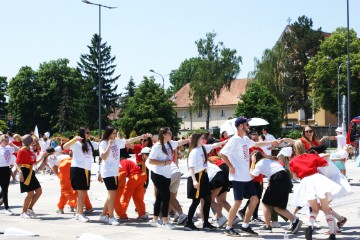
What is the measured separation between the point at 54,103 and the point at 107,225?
81345 millimetres

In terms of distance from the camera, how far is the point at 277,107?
59.2m

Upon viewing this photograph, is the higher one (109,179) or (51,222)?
(109,179)

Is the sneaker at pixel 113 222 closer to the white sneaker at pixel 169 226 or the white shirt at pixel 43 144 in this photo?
the white sneaker at pixel 169 226

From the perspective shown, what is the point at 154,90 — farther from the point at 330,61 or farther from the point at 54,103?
the point at 54,103

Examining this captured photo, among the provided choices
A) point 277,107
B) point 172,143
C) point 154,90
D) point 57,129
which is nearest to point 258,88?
point 277,107

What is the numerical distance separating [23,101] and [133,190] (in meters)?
Answer: 79.7

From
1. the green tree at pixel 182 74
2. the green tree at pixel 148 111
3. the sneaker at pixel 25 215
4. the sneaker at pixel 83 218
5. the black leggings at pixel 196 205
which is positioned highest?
the green tree at pixel 182 74

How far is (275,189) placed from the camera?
33.0 ft

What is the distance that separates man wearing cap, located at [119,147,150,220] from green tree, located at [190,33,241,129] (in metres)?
61.6

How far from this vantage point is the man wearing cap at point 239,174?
9.92 metres

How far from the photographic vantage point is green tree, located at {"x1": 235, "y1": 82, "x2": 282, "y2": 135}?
5825cm

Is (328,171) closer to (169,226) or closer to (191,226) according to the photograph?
(191,226)

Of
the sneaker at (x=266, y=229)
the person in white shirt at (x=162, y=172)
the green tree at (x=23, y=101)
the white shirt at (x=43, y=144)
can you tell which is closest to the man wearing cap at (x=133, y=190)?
the person in white shirt at (x=162, y=172)

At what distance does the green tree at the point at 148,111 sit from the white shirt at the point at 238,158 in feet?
179
